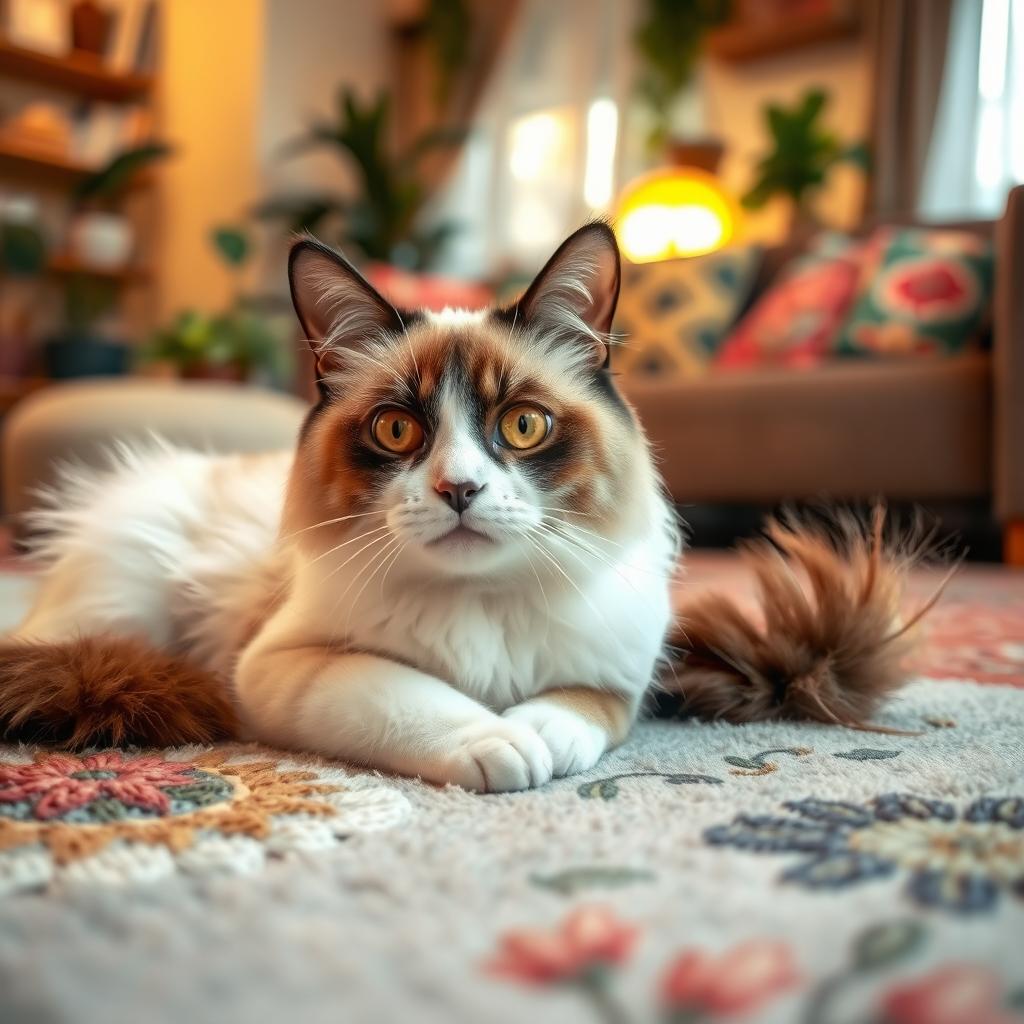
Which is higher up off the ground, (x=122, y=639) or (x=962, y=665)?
(x=122, y=639)

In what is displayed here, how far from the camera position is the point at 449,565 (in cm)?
102

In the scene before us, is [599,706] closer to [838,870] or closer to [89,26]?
[838,870]

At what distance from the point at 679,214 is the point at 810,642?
4224 mm

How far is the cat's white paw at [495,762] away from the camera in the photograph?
2.94 ft

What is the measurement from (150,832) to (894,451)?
303 cm

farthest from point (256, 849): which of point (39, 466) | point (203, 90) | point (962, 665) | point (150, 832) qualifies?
point (203, 90)

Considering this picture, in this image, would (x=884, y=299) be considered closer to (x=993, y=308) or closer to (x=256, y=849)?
(x=993, y=308)

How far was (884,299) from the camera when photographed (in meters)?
3.61

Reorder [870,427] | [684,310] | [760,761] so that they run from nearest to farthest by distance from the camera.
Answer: [760,761], [870,427], [684,310]

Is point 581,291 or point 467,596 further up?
point 581,291

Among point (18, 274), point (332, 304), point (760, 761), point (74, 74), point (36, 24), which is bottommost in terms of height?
point (760, 761)

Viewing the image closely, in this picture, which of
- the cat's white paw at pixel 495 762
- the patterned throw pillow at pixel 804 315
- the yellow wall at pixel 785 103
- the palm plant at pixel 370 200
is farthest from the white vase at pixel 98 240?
the cat's white paw at pixel 495 762

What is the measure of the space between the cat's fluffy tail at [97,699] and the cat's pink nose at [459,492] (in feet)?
1.32

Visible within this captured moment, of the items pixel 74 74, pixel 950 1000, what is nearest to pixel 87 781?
pixel 950 1000
